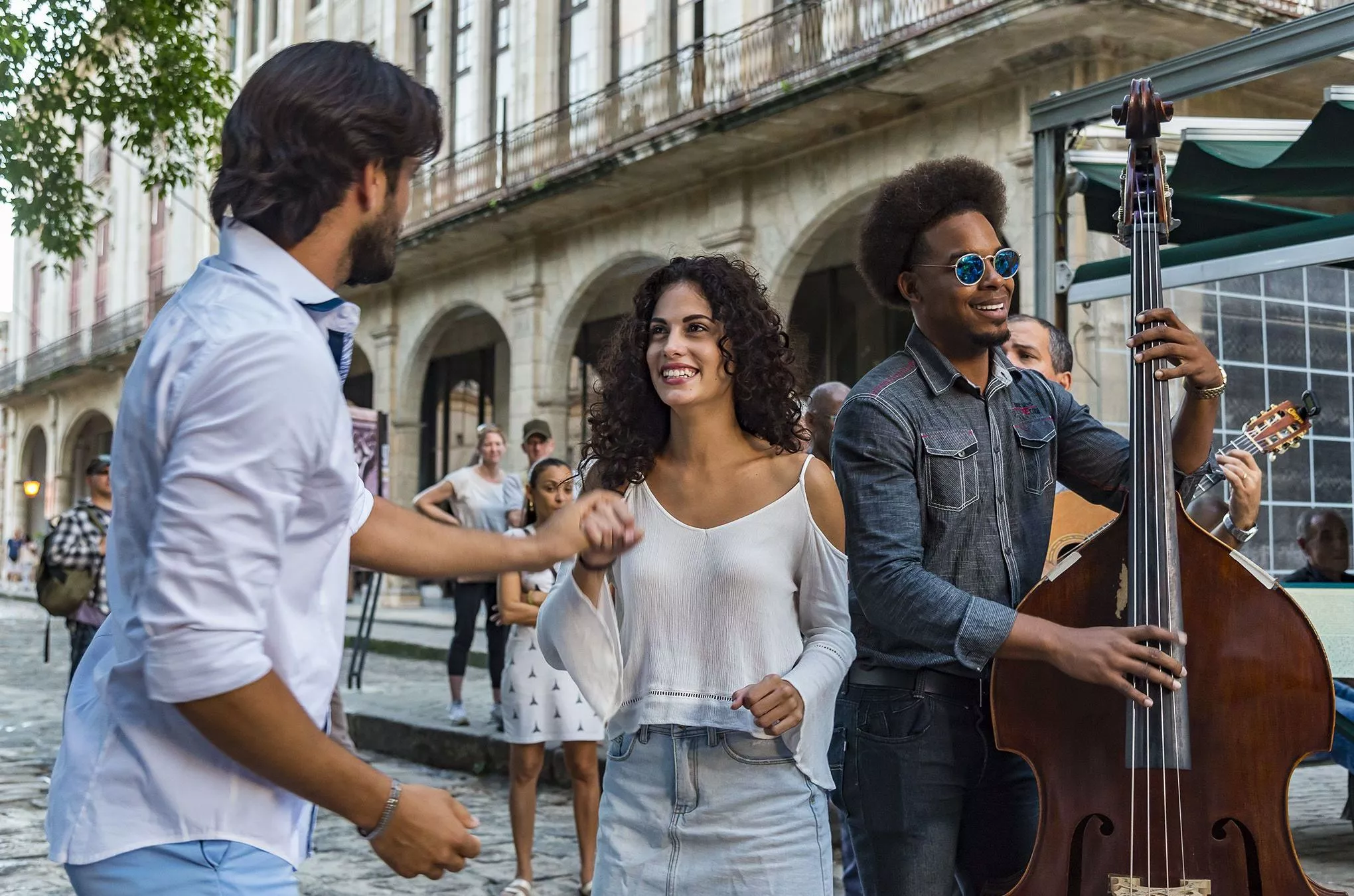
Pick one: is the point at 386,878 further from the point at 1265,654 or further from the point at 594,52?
the point at 594,52

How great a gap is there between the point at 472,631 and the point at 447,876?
4.10 meters

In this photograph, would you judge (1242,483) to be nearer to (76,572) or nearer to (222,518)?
(222,518)

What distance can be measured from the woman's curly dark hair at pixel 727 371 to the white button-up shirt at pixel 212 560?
132 centimetres

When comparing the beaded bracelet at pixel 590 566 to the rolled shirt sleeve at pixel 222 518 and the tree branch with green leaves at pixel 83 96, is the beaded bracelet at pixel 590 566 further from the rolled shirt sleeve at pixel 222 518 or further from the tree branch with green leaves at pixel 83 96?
the tree branch with green leaves at pixel 83 96

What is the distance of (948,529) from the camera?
2.81m

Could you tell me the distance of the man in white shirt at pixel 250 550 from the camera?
1.53m

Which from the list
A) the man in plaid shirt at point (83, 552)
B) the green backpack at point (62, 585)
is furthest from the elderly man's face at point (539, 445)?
the green backpack at point (62, 585)

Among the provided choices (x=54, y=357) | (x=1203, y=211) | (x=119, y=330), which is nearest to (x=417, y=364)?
(x=119, y=330)

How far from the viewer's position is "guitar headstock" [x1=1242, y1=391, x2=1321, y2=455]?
3871 mm

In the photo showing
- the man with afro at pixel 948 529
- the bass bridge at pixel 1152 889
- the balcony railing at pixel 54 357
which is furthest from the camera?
the balcony railing at pixel 54 357

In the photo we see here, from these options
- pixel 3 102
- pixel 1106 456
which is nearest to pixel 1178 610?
pixel 1106 456

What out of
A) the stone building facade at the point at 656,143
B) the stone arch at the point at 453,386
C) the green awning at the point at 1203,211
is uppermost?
the stone building facade at the point at 656,143

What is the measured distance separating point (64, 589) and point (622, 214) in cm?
1036

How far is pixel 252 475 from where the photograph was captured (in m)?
1.54
